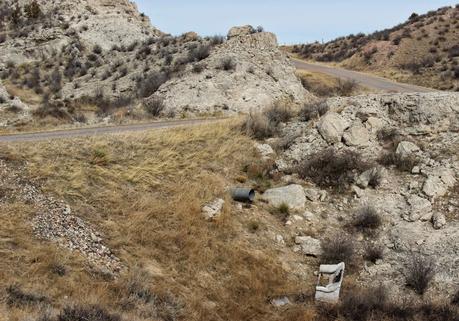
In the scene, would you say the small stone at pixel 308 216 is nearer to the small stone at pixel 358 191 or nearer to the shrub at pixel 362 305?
the small stone at pixel 358 191

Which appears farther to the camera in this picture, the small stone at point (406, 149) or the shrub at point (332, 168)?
the small stone at point (406, 149)

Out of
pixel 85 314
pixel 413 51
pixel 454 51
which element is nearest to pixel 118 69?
pixel 413 51

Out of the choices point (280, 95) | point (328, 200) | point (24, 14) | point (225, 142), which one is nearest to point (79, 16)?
point (24, 14)

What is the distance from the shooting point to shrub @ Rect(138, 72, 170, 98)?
103ft

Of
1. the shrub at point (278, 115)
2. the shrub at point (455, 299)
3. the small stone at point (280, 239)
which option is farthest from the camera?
the shrub at point (278, 115)

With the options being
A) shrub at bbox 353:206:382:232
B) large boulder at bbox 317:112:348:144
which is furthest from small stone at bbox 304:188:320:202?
large boulder at bbox 317:112:348:144

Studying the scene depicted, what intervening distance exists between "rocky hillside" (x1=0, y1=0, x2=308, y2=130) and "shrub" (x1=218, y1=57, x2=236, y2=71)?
64 mm

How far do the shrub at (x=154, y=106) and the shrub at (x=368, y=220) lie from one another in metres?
14.9

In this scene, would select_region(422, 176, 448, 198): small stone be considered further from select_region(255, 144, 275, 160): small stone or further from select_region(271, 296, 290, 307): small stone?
select_region(271, 296, 290, 307): small stone

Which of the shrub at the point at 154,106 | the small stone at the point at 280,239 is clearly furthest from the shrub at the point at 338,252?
the shrub at the point at 154,106

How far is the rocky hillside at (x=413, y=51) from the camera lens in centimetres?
4450

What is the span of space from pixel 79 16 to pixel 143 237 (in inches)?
1721

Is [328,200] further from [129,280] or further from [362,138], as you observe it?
[129,280]

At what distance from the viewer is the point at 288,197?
51.5 feet
